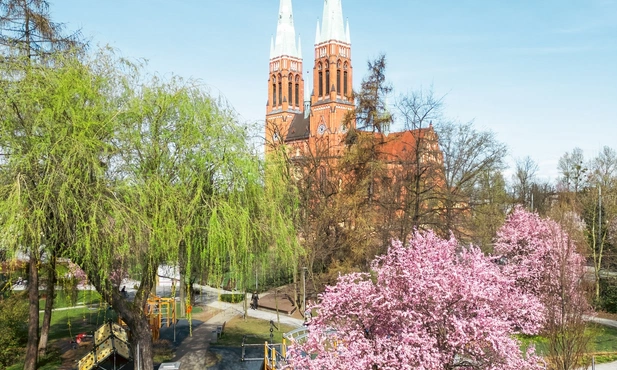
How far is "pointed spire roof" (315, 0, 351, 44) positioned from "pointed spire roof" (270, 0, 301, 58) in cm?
781

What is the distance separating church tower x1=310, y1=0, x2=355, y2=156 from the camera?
75.2m

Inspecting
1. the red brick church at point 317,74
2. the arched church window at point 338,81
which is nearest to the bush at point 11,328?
the red brick church at point 317,74

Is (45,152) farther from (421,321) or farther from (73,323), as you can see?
(73,323)

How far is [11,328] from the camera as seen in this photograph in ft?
61.9

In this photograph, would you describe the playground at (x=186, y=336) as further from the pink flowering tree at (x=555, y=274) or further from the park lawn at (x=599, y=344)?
the park lawn at (x=599, y=344)

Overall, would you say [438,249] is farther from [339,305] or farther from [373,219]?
[373,219]

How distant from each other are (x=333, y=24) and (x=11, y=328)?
66.0 m

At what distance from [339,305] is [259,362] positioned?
8.98m

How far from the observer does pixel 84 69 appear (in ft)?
42.7

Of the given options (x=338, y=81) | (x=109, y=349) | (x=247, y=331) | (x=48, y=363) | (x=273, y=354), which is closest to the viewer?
(x=273, y=354)

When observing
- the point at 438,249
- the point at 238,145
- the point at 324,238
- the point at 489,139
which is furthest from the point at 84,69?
the point at 489,139

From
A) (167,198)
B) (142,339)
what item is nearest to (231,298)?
(142,339)

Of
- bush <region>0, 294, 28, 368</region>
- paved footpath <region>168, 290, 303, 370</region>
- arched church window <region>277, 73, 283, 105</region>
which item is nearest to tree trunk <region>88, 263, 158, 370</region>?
paved footpath <region>168, 290, 303, 370</region>

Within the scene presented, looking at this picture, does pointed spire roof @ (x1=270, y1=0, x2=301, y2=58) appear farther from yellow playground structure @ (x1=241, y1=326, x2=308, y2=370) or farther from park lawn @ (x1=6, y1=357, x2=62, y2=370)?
park lawn @ (x1=6, y1=357, x2=62, y2=370)
